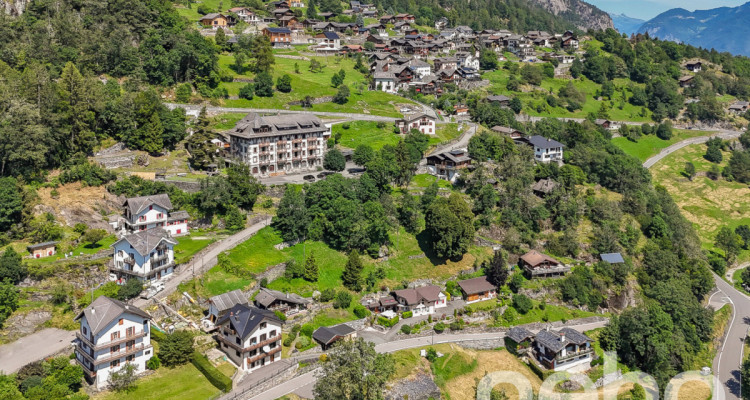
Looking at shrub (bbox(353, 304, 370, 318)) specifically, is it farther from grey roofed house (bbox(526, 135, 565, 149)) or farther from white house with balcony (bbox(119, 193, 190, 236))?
grey roofed house (bbox(526, 135, 565, 149))

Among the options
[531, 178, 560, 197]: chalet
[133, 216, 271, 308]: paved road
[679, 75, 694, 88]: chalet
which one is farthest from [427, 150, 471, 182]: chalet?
[679, 75, 694, 88]: chalet

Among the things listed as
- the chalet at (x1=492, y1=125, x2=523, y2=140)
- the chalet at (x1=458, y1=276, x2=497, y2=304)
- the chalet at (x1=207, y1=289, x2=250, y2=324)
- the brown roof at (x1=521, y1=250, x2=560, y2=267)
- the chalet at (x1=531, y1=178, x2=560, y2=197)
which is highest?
the chalet at (x1=492, y1=125, x2=523, y2=140)

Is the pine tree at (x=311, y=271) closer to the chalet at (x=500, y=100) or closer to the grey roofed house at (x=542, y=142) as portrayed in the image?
the grey roofed house at (x=542, y=142)

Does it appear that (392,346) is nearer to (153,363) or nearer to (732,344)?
(153,363)

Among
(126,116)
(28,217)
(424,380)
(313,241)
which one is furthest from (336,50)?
(424,380)

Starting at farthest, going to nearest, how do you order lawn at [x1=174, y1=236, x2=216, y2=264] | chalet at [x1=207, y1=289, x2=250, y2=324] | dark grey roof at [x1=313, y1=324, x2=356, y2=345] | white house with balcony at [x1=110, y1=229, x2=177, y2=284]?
1. lawn at [x1=174, y1=236, x2=216, y2=264]
2. white house with balcony at [x1=110, y1=229, x2=177, y2=284]
3. dark grey roof at [x1=313, y1=324, x2=356, y2=345]
4. chalet at [x1=207, y1=289, x2=250, y2=324]
